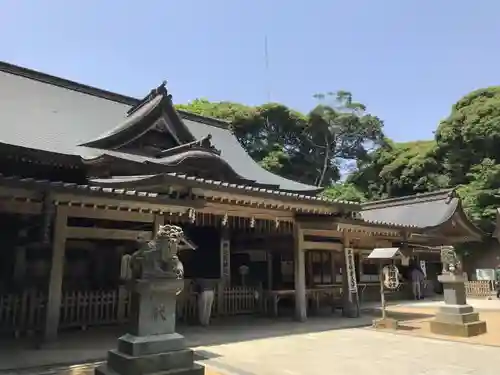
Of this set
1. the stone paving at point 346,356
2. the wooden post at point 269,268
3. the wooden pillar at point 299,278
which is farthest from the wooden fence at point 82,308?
the wooden post at point 269,268

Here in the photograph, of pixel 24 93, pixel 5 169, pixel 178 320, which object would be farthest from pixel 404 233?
pixel 24 93

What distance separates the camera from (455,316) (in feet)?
29.5

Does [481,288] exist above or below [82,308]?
below

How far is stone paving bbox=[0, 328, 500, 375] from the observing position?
5.70m

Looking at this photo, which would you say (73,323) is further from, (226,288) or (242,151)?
(242,151)

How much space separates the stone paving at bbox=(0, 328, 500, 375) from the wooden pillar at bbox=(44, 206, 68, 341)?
186cm

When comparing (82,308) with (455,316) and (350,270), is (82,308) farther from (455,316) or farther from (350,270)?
(455,316)

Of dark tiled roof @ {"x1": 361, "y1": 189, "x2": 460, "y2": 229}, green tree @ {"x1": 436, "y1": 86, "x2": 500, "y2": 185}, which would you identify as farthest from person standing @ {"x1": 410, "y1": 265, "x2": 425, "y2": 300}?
green tree @ {"x1": 436, "y1": 86, "x2": 500, "y2": 185}

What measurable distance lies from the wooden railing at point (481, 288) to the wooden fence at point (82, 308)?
1556 cm

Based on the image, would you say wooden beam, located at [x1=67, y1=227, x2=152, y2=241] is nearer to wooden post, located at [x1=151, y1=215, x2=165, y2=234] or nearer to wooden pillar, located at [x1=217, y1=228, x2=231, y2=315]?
wooden post, located at [x1=151, y1=215, x2=165, y2=234]

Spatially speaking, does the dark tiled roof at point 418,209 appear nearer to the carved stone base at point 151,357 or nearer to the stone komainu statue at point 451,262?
the stone komainu statue at point 451,262

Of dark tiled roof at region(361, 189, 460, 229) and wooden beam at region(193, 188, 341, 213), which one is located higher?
dark tiled roof at region(361, 189, 460, 229)

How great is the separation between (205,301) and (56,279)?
3672mm

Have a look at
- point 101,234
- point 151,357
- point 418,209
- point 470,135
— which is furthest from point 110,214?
point 470,135
